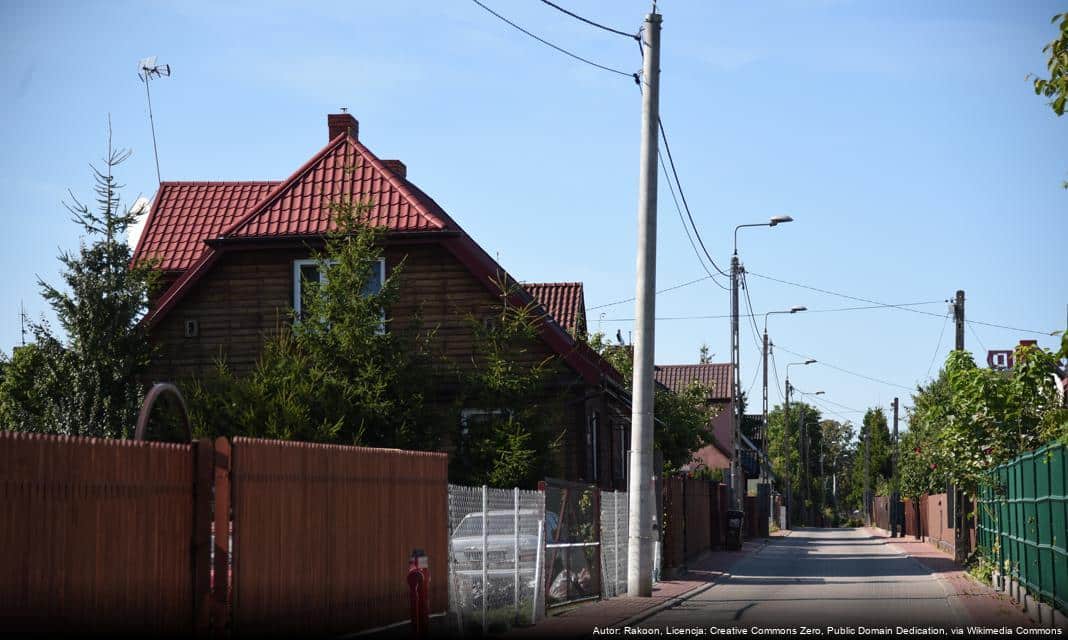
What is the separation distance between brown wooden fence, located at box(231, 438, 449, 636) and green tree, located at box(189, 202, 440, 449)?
5975mm

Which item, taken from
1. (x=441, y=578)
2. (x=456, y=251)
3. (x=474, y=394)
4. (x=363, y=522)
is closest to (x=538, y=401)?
(x=474, y=394)

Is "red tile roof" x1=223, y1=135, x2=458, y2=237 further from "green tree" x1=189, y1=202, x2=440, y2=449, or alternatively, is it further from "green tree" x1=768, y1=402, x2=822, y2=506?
"green tree" x1=768, y1=402, x2=822, y2=506

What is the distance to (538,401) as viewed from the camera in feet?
82.9

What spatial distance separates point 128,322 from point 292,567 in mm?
14672

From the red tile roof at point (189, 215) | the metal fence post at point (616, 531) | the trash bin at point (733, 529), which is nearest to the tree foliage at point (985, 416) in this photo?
the metal fence post at point (616, 531)

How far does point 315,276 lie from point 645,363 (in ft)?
32.3

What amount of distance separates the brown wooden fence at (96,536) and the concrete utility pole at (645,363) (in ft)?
35.9

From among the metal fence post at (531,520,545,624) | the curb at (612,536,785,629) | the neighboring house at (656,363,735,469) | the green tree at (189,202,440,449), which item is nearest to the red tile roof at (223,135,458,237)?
the green tree at (189,202,440,449)

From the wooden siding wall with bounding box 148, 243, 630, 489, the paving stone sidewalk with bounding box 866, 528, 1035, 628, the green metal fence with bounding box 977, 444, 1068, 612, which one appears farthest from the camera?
the wooden siding wall with bounding box 148, 243, 630, 489

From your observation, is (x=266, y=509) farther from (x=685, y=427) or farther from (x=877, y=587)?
(x=685, y=427)

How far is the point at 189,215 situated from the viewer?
33.2 meters

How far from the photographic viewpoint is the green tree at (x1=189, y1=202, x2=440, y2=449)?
20750 millimetres

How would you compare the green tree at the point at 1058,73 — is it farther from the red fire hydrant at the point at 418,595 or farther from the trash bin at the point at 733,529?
the trash bin at the point at 733,529

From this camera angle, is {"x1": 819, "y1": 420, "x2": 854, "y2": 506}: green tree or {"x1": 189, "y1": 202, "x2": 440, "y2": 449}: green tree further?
{"x1": 819, "y1": 420, "x2": 854, "y2": 506}: green tree
